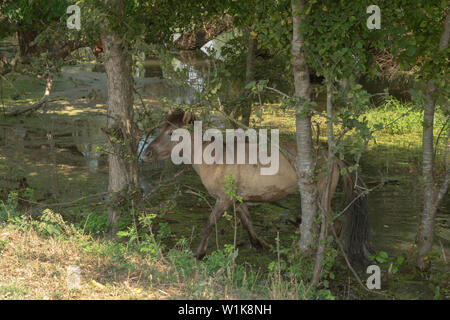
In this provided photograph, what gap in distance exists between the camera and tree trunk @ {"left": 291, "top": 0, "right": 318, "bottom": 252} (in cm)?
556

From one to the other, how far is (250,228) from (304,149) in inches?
67.1

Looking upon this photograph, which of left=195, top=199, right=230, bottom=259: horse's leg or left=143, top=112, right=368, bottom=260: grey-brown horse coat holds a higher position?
left=143, top=112, right=368, bottom=260: grey-brown horse coat

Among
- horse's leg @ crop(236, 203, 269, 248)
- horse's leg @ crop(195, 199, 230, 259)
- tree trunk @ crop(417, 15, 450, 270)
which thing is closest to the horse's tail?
tree trunk @ crop(417, 15, 450, 270)

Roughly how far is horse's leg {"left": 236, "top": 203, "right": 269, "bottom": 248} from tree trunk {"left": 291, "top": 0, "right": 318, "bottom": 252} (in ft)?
3.96

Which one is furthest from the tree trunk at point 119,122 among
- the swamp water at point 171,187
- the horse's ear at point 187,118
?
the horse's ear at point 187,118

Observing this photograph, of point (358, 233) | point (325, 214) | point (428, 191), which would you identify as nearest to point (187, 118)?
point (325, 214)

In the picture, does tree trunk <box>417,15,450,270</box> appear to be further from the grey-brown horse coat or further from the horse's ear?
the horse's ear

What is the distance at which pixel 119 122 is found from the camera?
7.19 m

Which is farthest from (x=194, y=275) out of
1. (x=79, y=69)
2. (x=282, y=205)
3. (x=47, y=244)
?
(x=79, y=69)

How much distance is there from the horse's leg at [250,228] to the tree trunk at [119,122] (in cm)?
138
